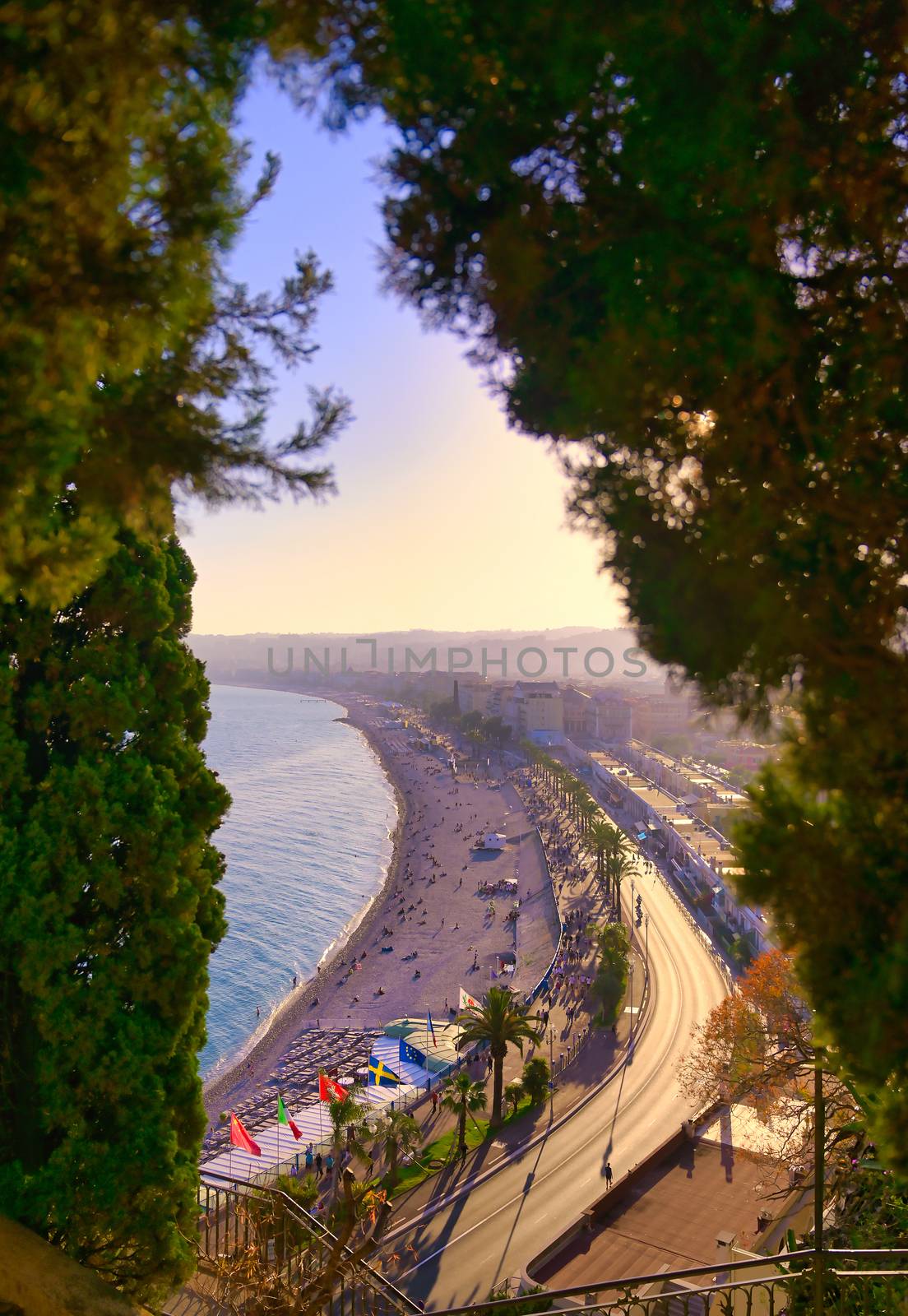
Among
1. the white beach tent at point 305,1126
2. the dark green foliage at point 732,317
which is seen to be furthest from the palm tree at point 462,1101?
the dark green foliage at point 732,317

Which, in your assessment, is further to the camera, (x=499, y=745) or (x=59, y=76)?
(x=499, y=745)

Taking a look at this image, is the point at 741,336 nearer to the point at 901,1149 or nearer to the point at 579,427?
the point at 579,427

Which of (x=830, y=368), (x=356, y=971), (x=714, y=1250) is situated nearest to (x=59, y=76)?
(x=830, y=368)

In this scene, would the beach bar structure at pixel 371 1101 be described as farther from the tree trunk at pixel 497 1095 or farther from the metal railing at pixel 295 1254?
the metal railing at pixel 295 1254

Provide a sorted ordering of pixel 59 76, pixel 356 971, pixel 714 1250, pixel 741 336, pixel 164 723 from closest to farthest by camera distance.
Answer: pixel 59 76, pixel 741 336, pixel 164 723, pixel 714 1250, pixel 356 971

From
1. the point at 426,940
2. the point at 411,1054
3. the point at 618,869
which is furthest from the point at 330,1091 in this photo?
the point at 618,869

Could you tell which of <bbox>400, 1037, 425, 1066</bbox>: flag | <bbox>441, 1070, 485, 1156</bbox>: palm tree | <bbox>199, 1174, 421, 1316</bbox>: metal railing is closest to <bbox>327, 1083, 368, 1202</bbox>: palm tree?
<bbox>441, 1070, 485, 1156</bbox>: palm tree
